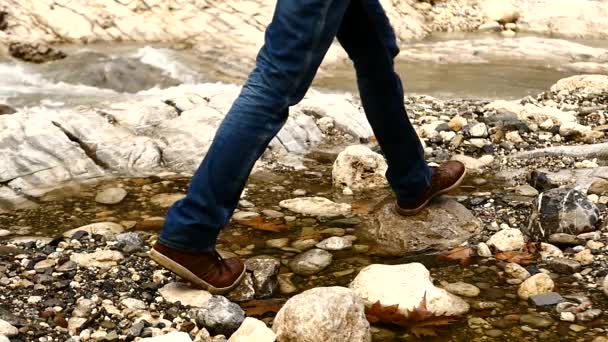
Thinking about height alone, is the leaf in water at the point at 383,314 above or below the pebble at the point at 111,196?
above

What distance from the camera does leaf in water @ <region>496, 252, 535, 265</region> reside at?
298 centimetres

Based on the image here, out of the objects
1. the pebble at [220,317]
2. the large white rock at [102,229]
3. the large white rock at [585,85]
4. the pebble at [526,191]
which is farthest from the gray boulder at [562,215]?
the large white rock at [585,85]

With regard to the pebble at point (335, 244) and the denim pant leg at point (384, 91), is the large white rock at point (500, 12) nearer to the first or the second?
the denim pant leg at point (384, 91)

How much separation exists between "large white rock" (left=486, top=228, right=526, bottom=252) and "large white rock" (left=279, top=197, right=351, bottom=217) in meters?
0.84

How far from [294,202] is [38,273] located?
143 centimetres

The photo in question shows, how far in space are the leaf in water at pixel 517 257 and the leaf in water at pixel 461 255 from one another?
117mm

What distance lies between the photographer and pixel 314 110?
5539 mm

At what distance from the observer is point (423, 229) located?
10.9ft

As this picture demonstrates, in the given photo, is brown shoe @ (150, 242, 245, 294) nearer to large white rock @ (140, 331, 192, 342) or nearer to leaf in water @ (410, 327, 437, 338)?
large white rock @ (140, 331, 192, 342)

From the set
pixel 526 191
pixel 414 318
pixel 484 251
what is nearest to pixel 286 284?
pixel 414 318

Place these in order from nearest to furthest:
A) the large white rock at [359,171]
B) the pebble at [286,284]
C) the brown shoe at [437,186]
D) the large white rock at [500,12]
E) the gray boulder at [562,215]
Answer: the pebble at [286,284], the gray boulder at [562,215], the brown shoe at [437,186], the large white rock at [359,171], the large white rock at [500,12]

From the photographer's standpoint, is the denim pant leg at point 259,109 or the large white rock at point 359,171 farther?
the large white rock at point 359,171

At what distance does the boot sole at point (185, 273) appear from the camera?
101 inches

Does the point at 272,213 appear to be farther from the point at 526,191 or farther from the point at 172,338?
the point at 172,338
